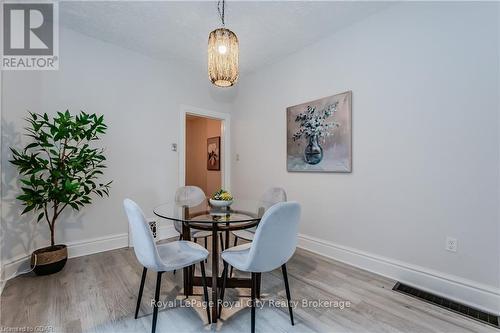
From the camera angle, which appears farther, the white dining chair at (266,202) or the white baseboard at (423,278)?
the white dining chair at (266,202)

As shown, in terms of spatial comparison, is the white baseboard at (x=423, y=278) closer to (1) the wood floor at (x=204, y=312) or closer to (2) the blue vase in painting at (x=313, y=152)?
(1) the wood floor at (x=204, y=312)

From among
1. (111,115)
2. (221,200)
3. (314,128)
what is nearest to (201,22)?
(111,115)

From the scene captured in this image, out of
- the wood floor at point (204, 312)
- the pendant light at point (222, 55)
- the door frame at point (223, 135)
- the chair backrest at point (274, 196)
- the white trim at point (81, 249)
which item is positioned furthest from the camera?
the door frame at point (223, 135)

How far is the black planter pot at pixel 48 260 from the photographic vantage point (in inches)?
85.5

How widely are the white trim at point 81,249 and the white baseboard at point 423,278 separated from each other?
2632 millimetres

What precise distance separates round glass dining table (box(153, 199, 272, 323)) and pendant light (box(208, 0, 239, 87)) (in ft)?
3.70

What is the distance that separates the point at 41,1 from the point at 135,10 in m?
0.89

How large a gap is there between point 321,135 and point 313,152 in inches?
9.3

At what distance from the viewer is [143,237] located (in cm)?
137

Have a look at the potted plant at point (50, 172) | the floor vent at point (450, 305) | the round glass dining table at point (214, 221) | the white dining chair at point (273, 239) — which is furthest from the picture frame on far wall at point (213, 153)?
the floor vent at point (450, 305)

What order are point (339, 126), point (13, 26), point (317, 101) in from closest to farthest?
point (13, 26) < point (339, 126) < point (317, 101)

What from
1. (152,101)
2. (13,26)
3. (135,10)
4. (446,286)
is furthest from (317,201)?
(13,26)

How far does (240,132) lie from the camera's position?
4.05 m

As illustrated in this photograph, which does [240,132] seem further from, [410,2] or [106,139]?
[410,2]
